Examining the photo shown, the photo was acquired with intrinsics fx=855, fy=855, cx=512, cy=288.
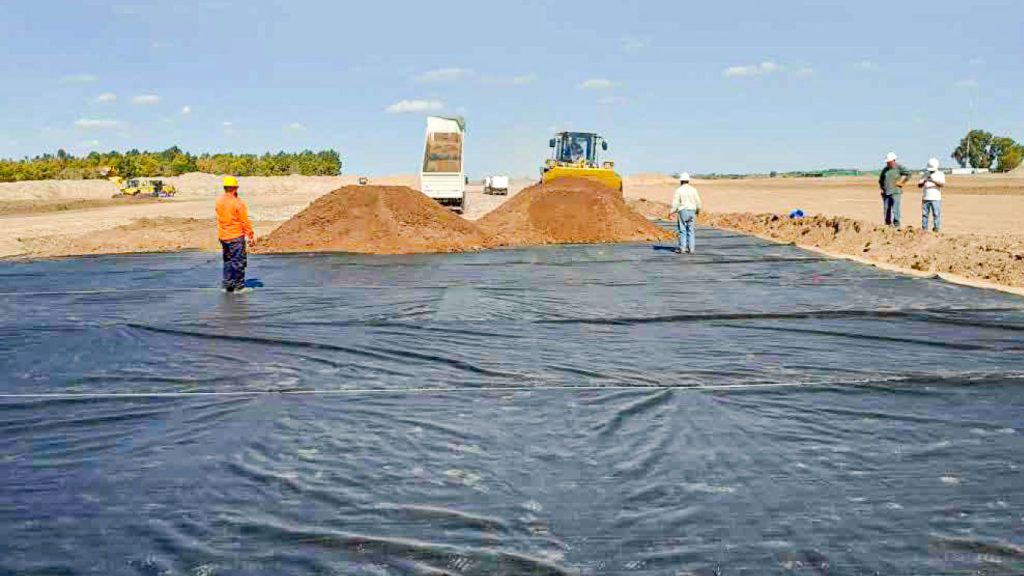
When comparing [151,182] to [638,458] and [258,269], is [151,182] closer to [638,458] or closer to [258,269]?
[258,269]

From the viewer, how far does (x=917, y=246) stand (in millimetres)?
14211

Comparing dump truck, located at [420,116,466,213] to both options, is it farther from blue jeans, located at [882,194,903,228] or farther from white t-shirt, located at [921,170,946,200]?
white t-shirt, located at [921,170,946,200]

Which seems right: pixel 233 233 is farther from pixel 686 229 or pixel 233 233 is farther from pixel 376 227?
pixel 686 229

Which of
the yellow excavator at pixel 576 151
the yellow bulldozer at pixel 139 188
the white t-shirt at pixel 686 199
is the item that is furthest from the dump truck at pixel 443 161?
the yellow bulldozer at pixel 139 188

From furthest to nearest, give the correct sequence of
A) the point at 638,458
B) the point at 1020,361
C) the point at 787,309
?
1. the point at 787,309
2. the point at 1020,361
3. the point at 638,458

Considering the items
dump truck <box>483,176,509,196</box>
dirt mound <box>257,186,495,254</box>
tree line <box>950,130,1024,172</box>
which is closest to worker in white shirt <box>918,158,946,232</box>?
dirt mound <box>257,186,495,254</box>

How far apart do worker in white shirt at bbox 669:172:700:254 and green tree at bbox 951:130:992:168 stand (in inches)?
4711

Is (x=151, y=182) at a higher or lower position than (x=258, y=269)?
higher

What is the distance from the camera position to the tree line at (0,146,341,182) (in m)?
77.8

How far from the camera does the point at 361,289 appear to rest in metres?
11.5

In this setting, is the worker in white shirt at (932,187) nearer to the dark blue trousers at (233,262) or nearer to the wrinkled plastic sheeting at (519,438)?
the wrinkled plastic sheeting at (519,438)

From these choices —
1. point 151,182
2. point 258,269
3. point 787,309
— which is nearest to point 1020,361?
point 787,309

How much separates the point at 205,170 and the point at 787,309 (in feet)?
347

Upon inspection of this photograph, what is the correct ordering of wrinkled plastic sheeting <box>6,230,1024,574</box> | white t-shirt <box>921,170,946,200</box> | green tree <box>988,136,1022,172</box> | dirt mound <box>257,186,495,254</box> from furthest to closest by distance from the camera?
green tree <box>988,136,1022,172</box>, dirt mound <box>257,186,495,254</box>, white t-shirt <box>921,170,946,200</box>, wrinkled plastic sheeting <box>6,230,1024,574</box>
